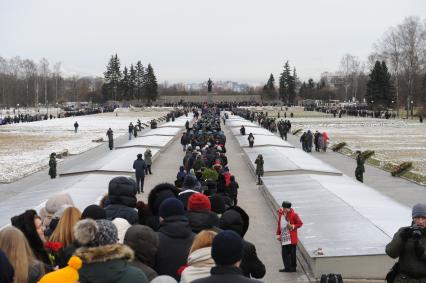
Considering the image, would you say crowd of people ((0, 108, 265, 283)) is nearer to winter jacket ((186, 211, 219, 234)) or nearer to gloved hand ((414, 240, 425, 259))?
winter jacket ((186, 211, 219, 234))

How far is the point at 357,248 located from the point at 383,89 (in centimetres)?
8784

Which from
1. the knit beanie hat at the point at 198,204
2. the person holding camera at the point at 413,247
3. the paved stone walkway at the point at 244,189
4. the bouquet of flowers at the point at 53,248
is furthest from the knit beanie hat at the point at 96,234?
the paved stone walkway at the point at 244,189

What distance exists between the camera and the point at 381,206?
15891 millimetres

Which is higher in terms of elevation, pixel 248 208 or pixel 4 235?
pixel 4 235

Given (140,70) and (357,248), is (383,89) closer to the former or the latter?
(140,70)

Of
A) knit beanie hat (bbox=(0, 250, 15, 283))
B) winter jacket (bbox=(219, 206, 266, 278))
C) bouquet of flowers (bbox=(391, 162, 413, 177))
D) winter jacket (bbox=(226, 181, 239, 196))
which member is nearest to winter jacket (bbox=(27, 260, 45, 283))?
knit beanie hat (bbox=(0, 250, 15, 283))

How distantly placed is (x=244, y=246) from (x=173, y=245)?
0.73 meters

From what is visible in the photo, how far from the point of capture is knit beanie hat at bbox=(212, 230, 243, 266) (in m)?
4.18

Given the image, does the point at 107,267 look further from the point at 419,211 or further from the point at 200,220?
the point at 419,211

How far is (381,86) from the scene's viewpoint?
94.5 meters

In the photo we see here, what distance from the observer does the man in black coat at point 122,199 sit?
7.10 m

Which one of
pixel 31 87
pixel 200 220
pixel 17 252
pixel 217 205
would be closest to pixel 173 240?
pixel 200 220

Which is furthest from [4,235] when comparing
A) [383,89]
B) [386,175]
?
[383,89]

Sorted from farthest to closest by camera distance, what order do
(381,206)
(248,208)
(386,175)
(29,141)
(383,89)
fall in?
(383,89), (29,141), (386,175), (248,208), (381,206)
